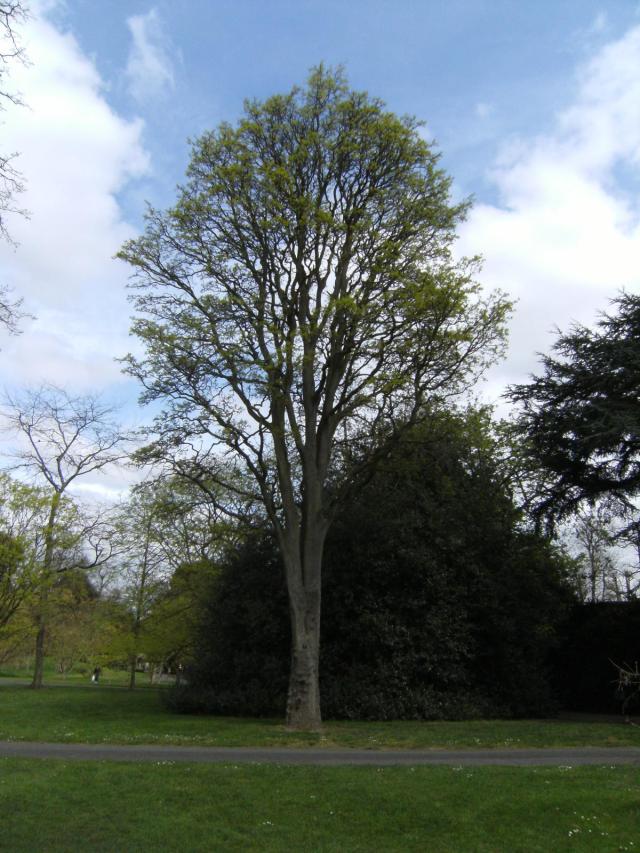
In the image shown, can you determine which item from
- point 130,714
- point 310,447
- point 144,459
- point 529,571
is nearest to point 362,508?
point 310,447

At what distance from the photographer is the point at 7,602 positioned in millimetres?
22922

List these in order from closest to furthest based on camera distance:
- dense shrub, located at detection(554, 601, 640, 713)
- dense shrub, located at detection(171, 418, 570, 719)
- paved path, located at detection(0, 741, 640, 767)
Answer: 1. paved path, located at detection(0, 741, 640, 767)
2. dense shrub, located at detection(171, 418, 570, 719)
3. dense shrub, located at detection(554, 601, 640, 713)

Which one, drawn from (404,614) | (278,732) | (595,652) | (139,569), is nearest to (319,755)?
(278,732)

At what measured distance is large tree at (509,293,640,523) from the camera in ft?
68.7

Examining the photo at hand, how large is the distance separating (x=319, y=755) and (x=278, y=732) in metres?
3.66

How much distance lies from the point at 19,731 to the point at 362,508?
1122 centimetres

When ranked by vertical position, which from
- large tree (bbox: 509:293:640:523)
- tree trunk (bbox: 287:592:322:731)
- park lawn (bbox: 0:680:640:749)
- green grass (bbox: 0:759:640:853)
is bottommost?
park lawn (bbox: 0:680:640:749)

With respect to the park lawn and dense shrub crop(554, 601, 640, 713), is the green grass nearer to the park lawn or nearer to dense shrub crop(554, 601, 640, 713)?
the park lawn

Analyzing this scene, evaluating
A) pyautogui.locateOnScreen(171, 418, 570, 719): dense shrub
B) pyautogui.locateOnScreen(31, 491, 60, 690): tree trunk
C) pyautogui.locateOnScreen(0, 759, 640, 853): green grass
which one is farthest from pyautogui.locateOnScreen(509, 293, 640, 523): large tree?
pyautogui.locateOnScreen(31, 491, 60, 690): tree trunk

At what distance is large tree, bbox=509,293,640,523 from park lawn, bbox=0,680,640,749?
738 cm

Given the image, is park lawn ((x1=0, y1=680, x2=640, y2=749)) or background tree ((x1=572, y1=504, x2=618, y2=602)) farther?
background tree ((x1=572, y1=504, x2=618, y2=602))

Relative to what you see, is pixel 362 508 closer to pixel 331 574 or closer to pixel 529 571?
pixel 331 574

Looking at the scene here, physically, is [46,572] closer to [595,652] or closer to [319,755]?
[319,755]

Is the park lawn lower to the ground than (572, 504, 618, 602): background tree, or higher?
lower
